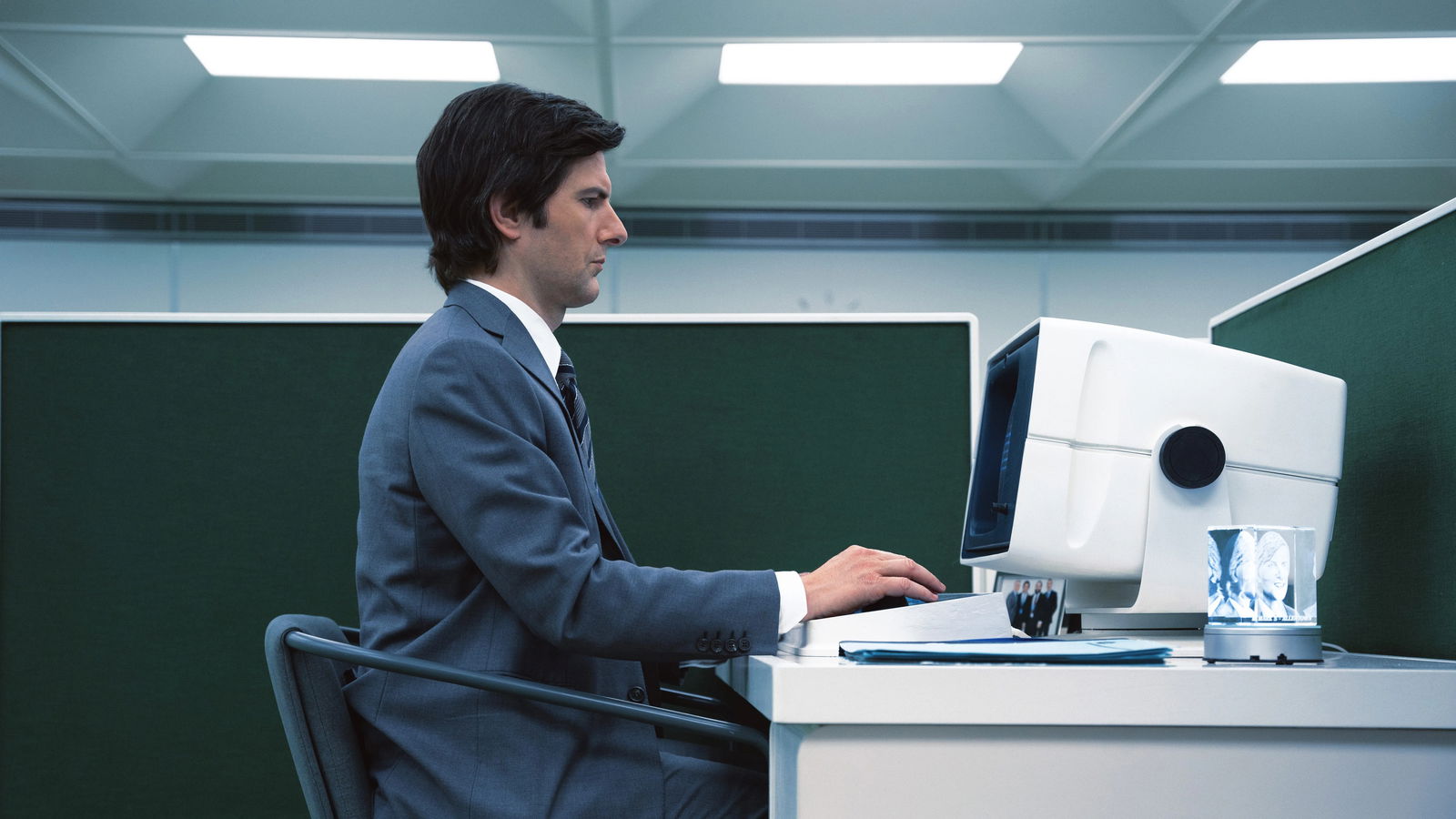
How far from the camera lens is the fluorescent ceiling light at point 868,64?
150 inches

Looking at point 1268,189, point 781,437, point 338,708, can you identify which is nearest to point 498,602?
→ point 338,708

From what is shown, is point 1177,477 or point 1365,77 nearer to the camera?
point 1177,477

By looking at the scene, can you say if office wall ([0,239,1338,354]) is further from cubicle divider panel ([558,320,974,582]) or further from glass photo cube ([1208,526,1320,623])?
glass photo cube ([1208,526,1320,623])

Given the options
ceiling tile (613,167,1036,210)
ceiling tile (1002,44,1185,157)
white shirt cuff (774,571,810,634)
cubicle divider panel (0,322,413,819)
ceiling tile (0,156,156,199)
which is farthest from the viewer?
ceiling tile (613,167,1036,210)

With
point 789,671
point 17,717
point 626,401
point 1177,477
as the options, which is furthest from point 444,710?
point 17,717

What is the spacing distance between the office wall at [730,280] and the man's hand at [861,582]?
3.82 m

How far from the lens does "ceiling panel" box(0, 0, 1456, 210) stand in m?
3.46

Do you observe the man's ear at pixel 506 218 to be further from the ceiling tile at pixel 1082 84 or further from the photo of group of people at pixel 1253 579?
the ceiling tile at pixel 1082 84

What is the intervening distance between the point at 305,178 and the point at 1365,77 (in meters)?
4.22

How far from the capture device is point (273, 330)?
1.97m

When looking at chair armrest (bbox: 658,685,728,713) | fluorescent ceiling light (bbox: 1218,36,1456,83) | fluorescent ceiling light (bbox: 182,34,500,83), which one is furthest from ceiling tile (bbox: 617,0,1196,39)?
chair armrest (bbox: 658,685,728,713)

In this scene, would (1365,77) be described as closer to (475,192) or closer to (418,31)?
(418,31)

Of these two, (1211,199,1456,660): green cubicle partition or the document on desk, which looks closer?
the document on desk

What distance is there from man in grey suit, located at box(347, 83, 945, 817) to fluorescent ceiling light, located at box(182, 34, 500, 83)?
9.59ft
